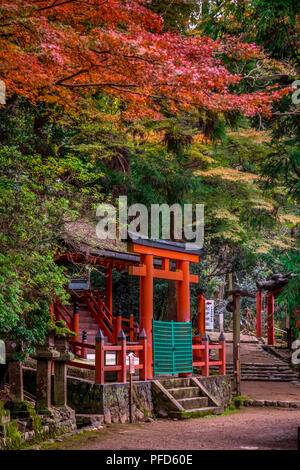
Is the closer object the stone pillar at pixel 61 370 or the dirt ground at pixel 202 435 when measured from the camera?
the dirt ground at pixel 202 435

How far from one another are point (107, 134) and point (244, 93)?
185 inches

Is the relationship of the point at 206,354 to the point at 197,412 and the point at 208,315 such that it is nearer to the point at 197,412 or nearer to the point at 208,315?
the point at 197,412

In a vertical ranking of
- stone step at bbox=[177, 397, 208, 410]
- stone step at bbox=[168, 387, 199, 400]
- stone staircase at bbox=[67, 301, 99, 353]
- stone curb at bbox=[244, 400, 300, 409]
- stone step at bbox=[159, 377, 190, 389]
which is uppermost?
stone staircase at bbox=[67, 301, 99, 353]

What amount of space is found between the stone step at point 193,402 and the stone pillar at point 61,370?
3.30 meters

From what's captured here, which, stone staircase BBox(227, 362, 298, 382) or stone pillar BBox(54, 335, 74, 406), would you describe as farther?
stone staircase BBox(227, 362, 298, 382)

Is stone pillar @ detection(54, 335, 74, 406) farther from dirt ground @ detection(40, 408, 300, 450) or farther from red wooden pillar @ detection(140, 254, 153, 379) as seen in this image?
red wooden pillar @ detection(140, 254, 153, 379)

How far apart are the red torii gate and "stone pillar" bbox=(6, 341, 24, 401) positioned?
4196 mm

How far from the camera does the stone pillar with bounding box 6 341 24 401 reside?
934cm

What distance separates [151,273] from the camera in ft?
45.1

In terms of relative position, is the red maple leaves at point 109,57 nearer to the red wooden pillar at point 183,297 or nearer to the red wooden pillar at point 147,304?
the red wooden pillar at point 147,304

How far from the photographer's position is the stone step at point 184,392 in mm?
13281

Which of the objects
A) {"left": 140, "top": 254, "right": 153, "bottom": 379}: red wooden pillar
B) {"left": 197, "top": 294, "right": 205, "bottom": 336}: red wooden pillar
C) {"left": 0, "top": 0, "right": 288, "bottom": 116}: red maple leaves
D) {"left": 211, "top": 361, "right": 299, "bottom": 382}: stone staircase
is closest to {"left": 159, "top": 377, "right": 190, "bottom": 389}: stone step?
{"left": 140, "top": 254, "right": 153, "bottom": 379}: red wooden pillar

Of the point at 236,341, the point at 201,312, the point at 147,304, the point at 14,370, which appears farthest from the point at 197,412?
the point at 201,312

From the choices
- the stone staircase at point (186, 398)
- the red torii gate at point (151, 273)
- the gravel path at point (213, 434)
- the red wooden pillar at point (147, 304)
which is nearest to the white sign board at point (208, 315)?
the red torii gate at point (151, 273)
